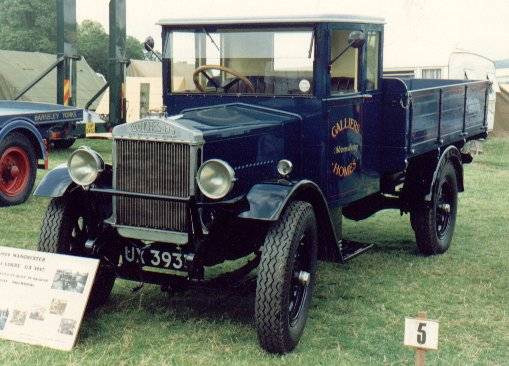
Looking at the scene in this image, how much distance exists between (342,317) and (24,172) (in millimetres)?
5080

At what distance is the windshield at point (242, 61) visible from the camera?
16.6 feet

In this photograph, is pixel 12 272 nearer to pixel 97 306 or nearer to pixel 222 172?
pixel 97 306

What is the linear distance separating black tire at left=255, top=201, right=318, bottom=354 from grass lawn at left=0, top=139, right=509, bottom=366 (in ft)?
0.39

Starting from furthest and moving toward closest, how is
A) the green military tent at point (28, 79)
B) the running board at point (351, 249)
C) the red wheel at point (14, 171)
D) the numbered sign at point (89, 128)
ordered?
the green military tent at point (28, 79) < the numbered sign at point (89, 128) < the red wheel at point (14, 171) < the running board at point (351, 249)

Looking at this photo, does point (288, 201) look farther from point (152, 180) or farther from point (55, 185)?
point (55, 185)

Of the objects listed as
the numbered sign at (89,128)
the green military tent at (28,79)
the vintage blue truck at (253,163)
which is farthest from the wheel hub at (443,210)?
the green military tent at (28,79)

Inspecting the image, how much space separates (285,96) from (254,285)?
134 cm

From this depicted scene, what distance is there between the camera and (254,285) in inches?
179

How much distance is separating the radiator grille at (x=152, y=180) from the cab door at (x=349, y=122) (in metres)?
1.24

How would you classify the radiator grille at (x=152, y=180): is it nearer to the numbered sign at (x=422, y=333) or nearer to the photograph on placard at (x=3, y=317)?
the photograph on placard at (x=3, y=317)

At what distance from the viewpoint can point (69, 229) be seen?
15.3 ft

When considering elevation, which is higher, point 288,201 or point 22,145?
point 288,201

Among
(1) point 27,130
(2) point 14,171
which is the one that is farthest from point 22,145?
(2) point 14,171

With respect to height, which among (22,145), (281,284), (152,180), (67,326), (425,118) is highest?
(425,118)
